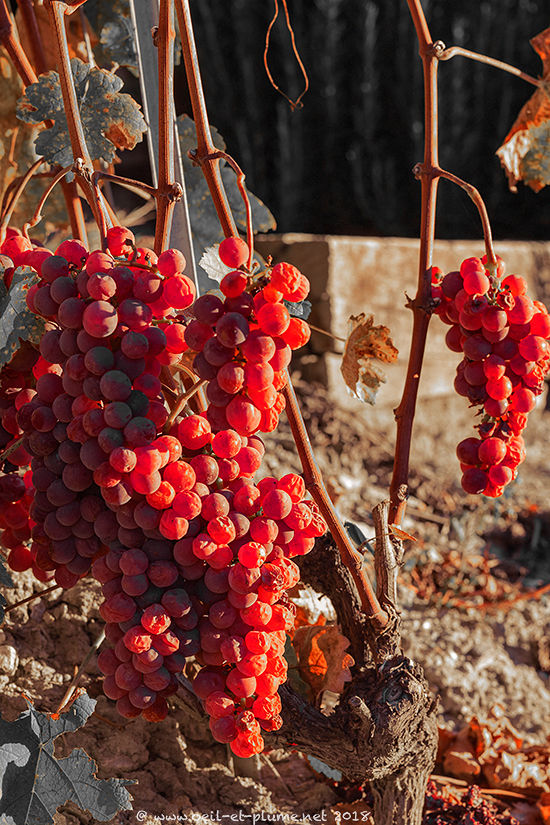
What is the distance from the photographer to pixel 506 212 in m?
3.93

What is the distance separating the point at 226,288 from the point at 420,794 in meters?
0.53

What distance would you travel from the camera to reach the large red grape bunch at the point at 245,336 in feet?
1.53

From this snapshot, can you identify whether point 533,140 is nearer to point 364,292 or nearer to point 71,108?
point 71,108

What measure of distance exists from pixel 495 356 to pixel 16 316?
0.37 m

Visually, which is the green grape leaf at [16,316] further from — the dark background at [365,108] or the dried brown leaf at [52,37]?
the dark background at [365,108]

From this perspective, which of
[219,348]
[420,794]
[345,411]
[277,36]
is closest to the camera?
[219,348]

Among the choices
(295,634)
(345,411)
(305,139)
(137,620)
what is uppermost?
(305,139)

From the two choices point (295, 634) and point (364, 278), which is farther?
point (364, 278)

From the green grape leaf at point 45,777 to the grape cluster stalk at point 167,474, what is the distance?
6cm

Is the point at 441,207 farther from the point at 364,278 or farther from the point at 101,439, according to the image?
the point at 101,439

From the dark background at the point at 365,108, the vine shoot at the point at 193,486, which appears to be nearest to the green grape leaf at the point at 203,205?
the vine shoot at the point at 193,486

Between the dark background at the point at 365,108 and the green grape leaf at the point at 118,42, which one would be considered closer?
the green grape leaf at the point at 118,42

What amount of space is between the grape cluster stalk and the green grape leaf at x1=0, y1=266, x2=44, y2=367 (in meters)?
0.01

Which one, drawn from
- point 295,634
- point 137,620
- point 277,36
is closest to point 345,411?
point 295,634
